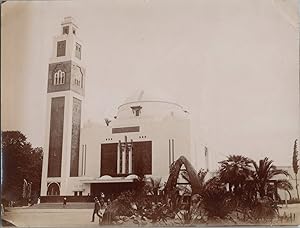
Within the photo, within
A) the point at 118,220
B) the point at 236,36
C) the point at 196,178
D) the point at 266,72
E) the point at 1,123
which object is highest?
the point at 236,36

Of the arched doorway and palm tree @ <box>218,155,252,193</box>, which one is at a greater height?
palm tree @ <box>218,155,252,193</box>

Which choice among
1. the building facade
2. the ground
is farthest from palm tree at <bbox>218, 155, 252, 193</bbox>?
the ground

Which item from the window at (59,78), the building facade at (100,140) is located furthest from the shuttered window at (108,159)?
the window at (59,78)

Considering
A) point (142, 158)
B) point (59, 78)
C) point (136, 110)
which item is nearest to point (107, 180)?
point (142, 158)

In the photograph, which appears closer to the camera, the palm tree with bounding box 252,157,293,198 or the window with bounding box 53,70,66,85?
the palm tree with bounding box 252,157,293,198

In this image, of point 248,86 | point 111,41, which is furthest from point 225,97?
point 111,41

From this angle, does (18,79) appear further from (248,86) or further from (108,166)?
(248,86)

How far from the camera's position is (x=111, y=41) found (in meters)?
1.35

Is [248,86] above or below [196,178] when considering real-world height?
above

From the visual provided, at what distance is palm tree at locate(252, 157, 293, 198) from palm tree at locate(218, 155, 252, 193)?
2cm

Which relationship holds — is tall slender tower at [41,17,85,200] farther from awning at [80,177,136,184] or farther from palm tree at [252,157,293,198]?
palm tree at [252,157,293,198]

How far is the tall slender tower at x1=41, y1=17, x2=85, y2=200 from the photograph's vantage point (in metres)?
→ 1.29

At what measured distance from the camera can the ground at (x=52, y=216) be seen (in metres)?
1.24

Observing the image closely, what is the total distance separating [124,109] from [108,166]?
18 cm
